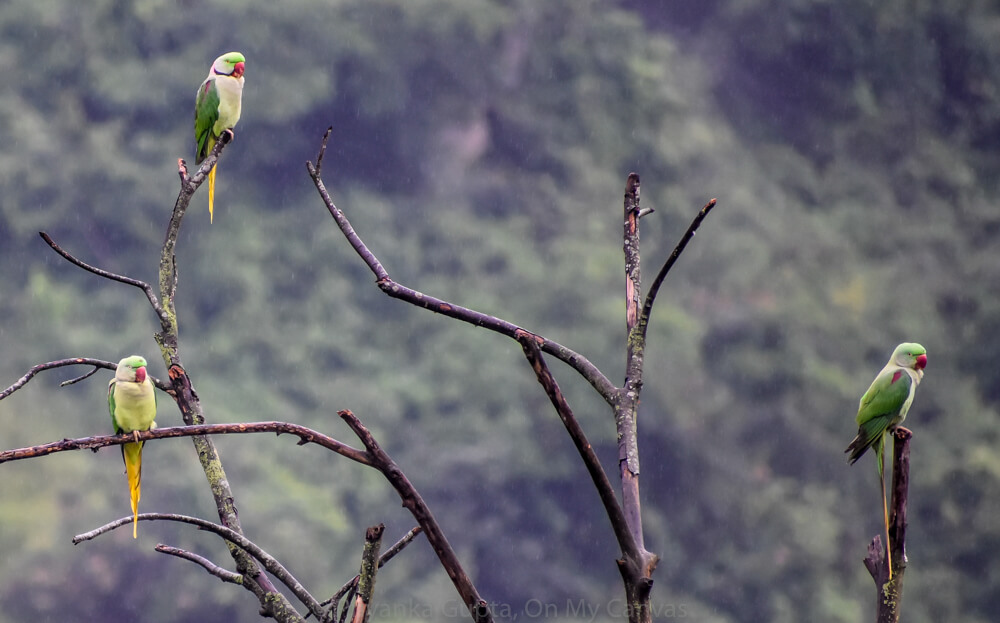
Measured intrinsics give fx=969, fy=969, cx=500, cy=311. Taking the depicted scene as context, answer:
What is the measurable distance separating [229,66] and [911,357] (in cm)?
293

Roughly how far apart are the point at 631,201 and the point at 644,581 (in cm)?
91

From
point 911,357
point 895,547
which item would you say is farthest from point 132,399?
point 911,357

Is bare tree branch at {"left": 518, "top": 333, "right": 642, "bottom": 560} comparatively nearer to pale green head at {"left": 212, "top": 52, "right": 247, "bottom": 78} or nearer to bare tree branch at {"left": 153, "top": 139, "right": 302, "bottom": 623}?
bare tree branch at {"left": 153, "top": 139, "right": 302, "bottom": 623}

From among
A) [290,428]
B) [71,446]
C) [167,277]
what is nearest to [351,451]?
[290,428]

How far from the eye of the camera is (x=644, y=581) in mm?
1769

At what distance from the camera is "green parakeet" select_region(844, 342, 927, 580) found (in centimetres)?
250

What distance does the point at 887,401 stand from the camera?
2.50 m

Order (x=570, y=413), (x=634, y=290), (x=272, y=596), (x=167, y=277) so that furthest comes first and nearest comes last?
(x=167, y=277)
(x=272, y=596)
(x=634, y=290)
(x=570, y=413)

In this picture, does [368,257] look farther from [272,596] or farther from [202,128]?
[202,128]

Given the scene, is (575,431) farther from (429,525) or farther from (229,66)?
(229,66)

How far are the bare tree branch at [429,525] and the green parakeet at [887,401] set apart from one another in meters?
1.21

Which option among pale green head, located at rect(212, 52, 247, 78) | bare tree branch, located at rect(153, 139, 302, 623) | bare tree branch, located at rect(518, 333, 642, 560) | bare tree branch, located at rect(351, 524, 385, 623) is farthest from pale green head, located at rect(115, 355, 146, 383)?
pale green head, located at rect(212, 52, 247, 78)

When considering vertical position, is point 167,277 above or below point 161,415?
below

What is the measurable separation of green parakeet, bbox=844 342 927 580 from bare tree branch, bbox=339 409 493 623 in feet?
3.98
